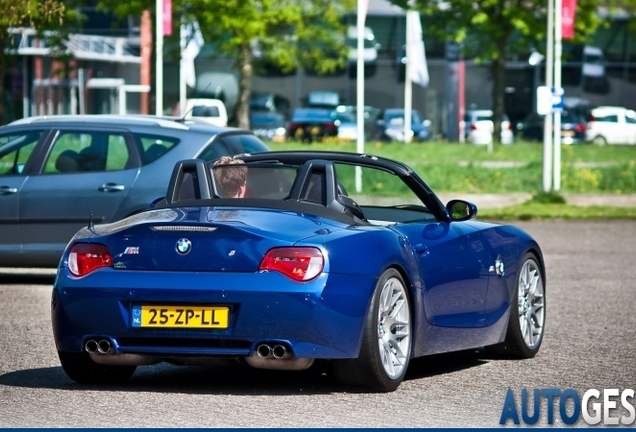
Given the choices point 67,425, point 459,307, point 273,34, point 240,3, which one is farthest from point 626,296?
point 273,34

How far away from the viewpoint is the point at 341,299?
279 inches

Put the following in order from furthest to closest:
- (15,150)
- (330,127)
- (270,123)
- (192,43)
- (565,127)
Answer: (270,123) < (565,127) < (330,127) < (192,43) < (15,150)

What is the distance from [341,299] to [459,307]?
4.53 ft

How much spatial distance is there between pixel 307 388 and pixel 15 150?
22.2 ft

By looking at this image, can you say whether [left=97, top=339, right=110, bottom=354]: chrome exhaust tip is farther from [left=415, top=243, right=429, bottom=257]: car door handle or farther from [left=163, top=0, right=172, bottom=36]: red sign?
[left=163, top=0, right=172, bottom=36]: red sign

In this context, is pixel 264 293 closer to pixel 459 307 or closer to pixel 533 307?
pixel 459 307

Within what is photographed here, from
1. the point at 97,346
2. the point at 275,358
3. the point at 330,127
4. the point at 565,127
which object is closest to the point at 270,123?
the point at 330,127

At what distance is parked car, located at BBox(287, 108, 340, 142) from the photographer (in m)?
51.4

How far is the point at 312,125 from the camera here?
173ft

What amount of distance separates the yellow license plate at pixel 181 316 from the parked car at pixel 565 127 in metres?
48.2

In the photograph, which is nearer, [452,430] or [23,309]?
[452,430]

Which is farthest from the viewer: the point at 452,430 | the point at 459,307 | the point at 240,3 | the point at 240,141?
the point at 240,3

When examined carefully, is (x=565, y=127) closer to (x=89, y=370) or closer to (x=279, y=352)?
(x=89, y=370)

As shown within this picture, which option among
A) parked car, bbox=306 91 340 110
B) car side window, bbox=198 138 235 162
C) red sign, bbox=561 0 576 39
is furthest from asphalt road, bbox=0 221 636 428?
parked car, bbox=306 91 340 110
